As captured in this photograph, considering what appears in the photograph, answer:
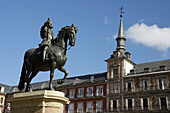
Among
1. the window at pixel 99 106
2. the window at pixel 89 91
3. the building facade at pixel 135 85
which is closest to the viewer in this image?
the building facade at pixel 135 85

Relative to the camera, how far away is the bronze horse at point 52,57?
8.16 metres

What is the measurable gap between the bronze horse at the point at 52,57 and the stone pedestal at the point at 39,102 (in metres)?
0.66

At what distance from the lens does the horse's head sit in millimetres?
8438

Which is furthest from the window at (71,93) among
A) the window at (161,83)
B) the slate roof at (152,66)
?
the window at (161,83)

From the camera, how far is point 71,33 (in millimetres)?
8453

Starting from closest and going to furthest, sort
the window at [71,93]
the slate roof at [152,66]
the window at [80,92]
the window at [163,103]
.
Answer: the window at [163,103] → the slate roof at [152,66] → the window at [80,92] → the window at [71,93]

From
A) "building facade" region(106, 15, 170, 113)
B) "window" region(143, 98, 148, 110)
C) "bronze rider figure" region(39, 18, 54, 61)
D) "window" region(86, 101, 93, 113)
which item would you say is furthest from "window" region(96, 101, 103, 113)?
"bronze rider figure" region(39, 18, 54, 61)

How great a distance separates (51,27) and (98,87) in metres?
33.9

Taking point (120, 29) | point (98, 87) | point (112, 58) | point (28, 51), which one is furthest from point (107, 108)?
point (28, 51)

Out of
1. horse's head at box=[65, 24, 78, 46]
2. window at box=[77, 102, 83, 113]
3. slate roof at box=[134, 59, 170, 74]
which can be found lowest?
window at box=[77, 102, 83, 113]

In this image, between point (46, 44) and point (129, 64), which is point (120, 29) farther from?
point (46, 44)

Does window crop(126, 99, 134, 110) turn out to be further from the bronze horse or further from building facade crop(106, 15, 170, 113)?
the bronze horse

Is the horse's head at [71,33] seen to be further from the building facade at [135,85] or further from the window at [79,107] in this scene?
the window at [79,107]

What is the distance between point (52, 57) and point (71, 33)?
114cm
